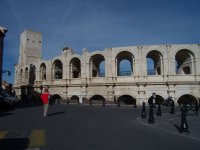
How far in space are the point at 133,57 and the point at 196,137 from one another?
2391 centimetres

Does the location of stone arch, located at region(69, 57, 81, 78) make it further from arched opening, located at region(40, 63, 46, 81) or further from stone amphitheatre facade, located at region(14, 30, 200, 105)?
arched opening, located at region(40, 63, 46, 81)

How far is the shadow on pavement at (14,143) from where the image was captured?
607cm

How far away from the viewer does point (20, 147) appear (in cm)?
609

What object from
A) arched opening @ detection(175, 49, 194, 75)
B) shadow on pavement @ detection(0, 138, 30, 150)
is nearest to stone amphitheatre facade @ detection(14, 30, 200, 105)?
arched opening @ detection(175, 49, 194, 75)

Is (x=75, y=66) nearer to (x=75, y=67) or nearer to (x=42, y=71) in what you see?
(x=75, y=67)

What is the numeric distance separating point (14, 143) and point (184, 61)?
30880mm

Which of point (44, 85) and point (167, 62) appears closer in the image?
point (167, 62)

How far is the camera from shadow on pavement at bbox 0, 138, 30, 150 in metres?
6.07

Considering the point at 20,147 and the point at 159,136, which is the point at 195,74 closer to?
the point at 159,136

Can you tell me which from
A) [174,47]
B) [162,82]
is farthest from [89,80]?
[174,47]

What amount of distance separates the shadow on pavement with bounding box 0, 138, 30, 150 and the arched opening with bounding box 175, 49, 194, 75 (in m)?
28.1

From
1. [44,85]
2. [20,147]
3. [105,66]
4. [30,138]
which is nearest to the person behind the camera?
[20,147]

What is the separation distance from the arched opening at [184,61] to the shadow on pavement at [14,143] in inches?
1108

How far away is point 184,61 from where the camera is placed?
108ft
